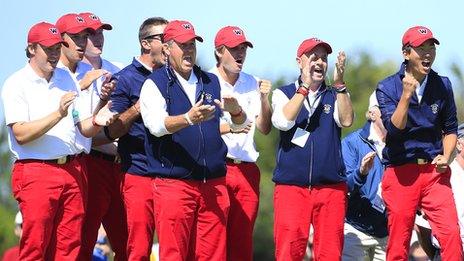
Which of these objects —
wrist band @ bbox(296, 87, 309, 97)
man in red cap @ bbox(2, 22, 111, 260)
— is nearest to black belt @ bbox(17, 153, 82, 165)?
man in red cap @ bbox(2, 22, 111, 260)

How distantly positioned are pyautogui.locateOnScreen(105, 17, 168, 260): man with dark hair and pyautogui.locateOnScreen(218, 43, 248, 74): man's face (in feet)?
2.69

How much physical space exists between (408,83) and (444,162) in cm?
89

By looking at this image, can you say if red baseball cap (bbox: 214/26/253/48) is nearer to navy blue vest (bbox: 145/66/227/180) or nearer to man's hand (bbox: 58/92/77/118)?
navy blue vest (bbox: 145/66/227/180)

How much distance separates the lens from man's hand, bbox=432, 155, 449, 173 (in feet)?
44.1

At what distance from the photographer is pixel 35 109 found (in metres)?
13.2

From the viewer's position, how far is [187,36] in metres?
13.1

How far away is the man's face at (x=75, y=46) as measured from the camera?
14023 millimetres

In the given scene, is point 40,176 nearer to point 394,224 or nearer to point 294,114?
point 294,114

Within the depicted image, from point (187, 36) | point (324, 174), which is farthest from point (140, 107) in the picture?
point (324, 174)

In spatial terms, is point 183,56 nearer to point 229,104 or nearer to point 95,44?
point 229,104

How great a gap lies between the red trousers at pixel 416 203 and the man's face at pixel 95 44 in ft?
10.9

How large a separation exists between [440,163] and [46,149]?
12.2ft

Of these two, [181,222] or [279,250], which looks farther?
[279,250]

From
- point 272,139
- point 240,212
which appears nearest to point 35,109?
point 240,212
